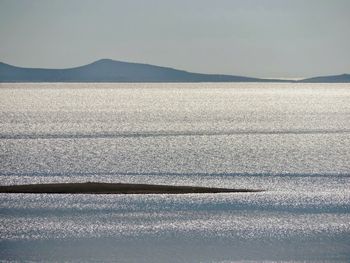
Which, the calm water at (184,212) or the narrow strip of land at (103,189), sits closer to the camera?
the calm water at (184,212)

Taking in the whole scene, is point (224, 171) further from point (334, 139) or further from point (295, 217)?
point (334, 139)

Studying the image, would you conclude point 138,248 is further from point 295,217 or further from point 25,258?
point 295,217

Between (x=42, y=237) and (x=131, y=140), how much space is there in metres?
30.6

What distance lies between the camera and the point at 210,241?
14086 millimetres

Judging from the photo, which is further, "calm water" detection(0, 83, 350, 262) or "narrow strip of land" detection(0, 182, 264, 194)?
"narrow strip of land" detection(0, 182, 264, 194)

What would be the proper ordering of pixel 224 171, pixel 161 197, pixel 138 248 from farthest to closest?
pixel 224 171 → pixel 161 197 → pixel 138 248

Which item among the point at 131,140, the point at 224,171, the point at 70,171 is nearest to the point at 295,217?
the point at 224,171

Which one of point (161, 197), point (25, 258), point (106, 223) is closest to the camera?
point (25, 258)

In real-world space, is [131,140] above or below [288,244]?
below

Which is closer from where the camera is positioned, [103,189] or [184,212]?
[184,212]

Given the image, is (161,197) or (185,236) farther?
(161,197)

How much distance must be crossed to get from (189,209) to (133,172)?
9.46 meters

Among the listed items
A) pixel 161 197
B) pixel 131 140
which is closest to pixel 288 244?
pixel 161 197

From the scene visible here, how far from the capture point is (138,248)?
536 inches
